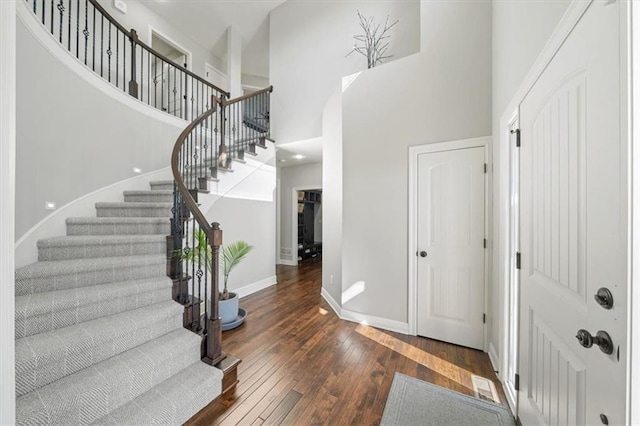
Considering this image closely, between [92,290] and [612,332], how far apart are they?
2.85m

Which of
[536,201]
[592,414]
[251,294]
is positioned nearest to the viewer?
[592,414]

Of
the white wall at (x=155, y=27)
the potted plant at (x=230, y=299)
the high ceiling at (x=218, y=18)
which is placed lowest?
the potted plant at (x=230, y=299)

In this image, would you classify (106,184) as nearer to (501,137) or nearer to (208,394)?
(208,394)

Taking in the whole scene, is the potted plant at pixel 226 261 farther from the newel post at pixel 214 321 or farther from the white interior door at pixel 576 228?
the white interior door at pixel 576 228

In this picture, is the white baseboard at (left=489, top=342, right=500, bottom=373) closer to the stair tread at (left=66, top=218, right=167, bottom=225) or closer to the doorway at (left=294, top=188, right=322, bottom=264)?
the stair tread at (left=66, top=218, right=167, bottom=225)

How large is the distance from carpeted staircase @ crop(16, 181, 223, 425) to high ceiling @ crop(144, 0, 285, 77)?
470 centimetres

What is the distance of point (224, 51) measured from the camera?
5.82m

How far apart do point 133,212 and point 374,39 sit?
14.1 feet

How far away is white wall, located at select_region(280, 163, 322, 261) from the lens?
612 cm

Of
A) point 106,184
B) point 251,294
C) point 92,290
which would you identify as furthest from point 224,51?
point 92,290

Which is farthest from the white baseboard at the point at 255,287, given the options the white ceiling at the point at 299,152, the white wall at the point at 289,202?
the white ceiling at the point at 299,152

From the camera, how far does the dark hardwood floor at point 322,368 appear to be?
163 cm

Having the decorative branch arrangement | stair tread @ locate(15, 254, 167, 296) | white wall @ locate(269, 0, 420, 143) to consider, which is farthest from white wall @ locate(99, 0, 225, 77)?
stair tread @ locate(15, 254, 167, 296)

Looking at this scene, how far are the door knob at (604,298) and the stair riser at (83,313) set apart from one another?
8.71ft
